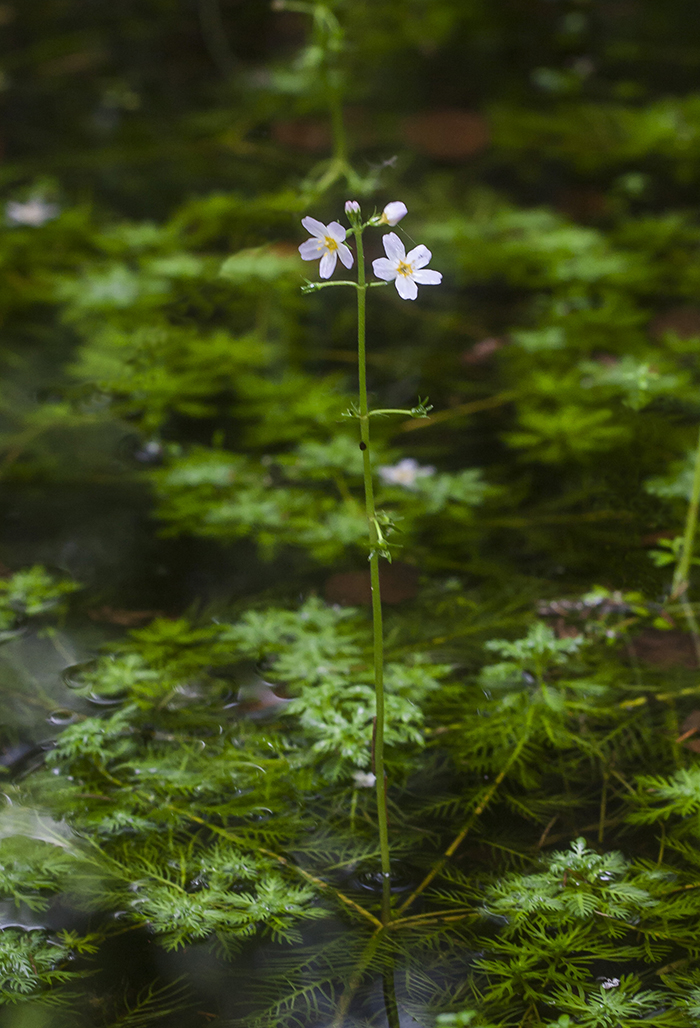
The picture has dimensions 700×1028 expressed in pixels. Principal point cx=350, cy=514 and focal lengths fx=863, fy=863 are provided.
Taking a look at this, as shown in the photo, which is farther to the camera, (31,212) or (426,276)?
(31,212)

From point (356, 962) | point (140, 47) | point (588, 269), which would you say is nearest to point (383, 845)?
point (356, 962)

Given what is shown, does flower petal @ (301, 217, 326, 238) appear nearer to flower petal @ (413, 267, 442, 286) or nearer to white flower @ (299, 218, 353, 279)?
white flower @ (299, 218, 353, 279)

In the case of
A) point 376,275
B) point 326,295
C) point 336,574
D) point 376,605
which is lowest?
point 376,605

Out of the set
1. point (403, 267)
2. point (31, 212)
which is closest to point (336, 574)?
point (403, 267)

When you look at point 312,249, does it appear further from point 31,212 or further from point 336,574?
point 31,212

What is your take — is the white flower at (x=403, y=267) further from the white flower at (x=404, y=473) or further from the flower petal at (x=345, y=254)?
the white flower at (x=404, y=473)

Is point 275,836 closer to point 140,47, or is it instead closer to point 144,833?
point 144,833
